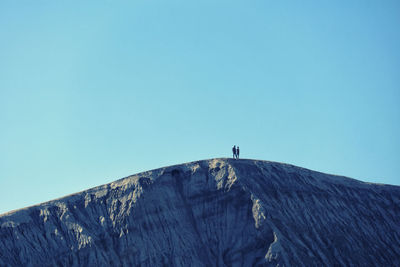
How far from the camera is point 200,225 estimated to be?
59.8m

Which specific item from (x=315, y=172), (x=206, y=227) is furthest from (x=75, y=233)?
(x=315, y=172)

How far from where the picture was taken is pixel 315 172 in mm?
70375

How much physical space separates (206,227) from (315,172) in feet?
54.3

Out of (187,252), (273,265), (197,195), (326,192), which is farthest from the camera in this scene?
(326,192)

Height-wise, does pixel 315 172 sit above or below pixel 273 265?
above

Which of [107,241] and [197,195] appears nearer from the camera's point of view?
[107,241]

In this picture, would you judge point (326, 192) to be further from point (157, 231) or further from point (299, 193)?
point (157, 231)

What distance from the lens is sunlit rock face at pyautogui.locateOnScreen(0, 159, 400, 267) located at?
55.7 meters

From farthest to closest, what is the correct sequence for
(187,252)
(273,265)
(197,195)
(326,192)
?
(326,192)
(197,195)
(187,252)
(273,265)

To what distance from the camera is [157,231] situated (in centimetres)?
5828

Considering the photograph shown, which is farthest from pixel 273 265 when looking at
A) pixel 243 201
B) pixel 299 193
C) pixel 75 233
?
pixel 75 233

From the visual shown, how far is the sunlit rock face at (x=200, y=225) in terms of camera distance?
183ft

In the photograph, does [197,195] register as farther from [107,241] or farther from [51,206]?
[51,206]

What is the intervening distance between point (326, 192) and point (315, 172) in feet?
11.6
